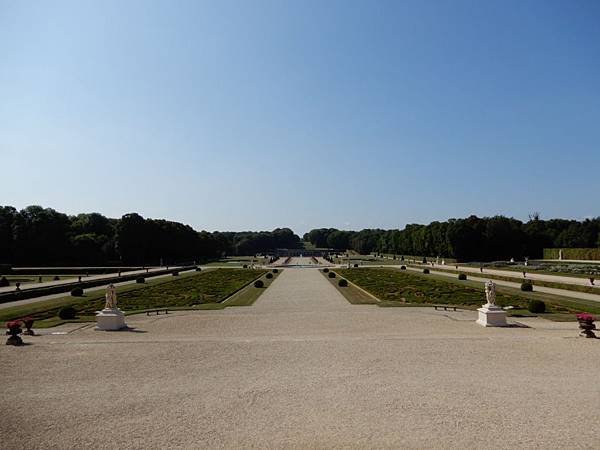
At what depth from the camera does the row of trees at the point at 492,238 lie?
3201 inches

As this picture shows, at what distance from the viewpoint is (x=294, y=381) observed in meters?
10.3

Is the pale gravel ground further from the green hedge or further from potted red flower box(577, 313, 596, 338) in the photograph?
the green hedge

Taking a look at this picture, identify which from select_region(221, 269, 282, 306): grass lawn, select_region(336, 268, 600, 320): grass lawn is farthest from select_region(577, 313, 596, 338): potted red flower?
select_region(221, 269, 282, 306): grass lawn

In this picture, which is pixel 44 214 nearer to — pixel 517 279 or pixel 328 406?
pixel 517 279

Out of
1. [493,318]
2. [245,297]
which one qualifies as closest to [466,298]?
[493,318]

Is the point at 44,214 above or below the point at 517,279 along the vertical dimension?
above

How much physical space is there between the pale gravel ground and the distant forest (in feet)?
194

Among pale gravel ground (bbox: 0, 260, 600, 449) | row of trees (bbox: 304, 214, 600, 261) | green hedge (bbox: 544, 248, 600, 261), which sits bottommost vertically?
pale gravel ground (bbox: 0, 260, 600, 449)

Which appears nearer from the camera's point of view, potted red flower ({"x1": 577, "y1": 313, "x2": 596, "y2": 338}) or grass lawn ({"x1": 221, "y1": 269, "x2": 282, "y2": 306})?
potted red flower ({"x1": 577, "y1": 313, "x2": 596, "y2": 338})

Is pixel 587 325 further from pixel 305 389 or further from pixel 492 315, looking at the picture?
pixel 305 389

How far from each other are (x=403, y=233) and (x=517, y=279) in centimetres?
7735

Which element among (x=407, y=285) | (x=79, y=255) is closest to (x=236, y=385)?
(x=407, y=285)

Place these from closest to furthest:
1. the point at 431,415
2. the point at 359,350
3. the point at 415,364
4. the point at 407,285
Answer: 1. the point at 431,415
2. the point at 415,364
3. the point at 359,350
4. the point at 407,285

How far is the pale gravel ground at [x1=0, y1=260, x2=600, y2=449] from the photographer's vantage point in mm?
7535
